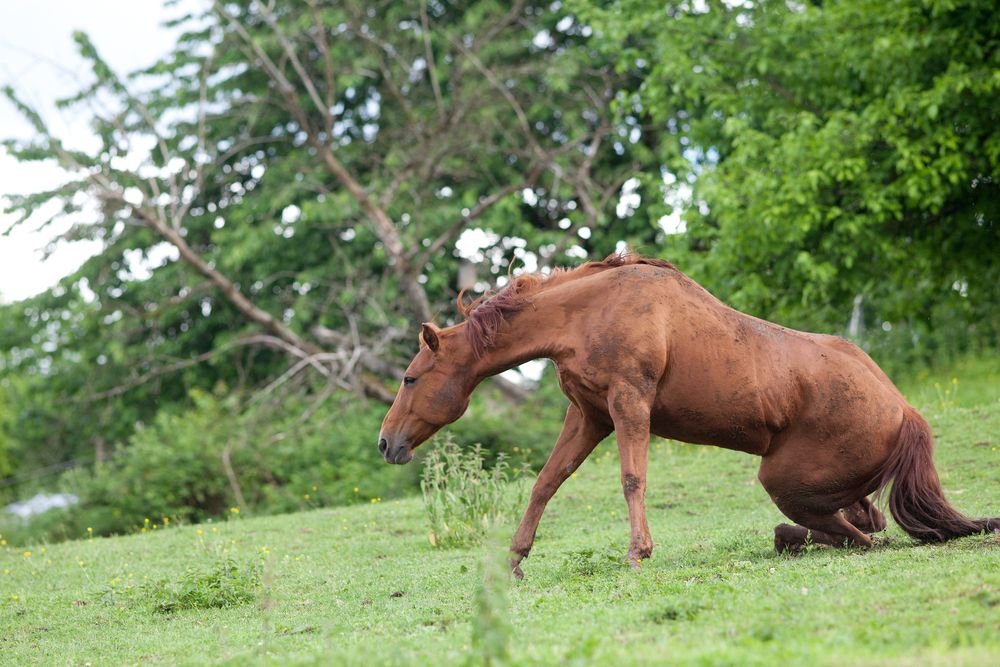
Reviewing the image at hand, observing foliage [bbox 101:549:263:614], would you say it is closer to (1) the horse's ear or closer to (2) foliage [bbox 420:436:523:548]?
(2) foliage [bbox 420:436:523:548]

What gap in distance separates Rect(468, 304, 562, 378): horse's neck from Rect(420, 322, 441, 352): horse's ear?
0.30 meters

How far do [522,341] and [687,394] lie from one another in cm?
111

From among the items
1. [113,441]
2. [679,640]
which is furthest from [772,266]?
[113,441]

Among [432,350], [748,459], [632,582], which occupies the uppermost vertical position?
[432,350]

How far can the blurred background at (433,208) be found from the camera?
55.5ft

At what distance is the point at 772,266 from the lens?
59.8 ft

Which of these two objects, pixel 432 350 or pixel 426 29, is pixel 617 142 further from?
pixel 432 350

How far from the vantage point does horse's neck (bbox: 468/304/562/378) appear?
7250 mm

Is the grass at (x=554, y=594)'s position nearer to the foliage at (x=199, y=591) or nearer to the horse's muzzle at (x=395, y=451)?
the foliage at (x=199, y=591)

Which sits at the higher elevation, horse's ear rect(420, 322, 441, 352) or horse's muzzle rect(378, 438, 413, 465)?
horse's ear rect(420, 322, 441, 352)

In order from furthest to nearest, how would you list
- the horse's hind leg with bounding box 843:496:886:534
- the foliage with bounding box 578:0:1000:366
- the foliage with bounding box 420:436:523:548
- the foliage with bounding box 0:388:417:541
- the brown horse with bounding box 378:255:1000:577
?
the foliage with bounding box 0:388:417:541 → the foliage with bounding box 578:0:1000:366 → the foliage with bounding box 420:436:523:548 → the horse's hind leg with bounding box 843:496:886:534 → the brown horse with bounding box 378:255:1000:577

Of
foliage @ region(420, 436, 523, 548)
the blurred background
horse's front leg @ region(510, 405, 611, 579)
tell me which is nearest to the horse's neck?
horse's front leg @ region(510, 405, 611, 579)

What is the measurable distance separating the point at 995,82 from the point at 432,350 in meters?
10.8

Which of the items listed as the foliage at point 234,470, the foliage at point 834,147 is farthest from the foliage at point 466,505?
the foliage at point 834,147
